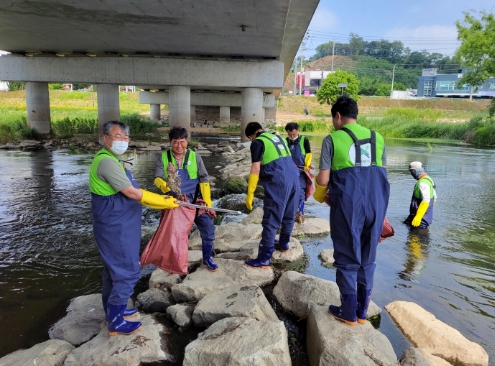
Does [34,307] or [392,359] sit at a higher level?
[392,359]

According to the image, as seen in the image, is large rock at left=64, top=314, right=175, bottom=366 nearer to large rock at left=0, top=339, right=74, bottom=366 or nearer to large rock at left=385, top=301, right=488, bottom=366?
large rock at left=0, top=339, right=74, bottom=366

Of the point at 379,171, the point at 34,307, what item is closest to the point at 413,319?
the point at 379,171

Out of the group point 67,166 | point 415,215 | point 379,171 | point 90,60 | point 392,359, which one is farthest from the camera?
point 90,60

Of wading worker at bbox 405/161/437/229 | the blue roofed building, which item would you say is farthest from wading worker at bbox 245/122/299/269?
the blue roofed building

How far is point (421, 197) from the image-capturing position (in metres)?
6.66

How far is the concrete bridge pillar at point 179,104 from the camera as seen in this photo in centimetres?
2117

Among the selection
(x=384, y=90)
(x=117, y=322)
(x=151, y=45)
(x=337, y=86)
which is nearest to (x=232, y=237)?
(x=117, y=322)

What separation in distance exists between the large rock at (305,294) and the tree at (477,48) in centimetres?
3051

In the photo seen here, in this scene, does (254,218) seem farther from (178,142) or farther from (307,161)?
(178,142)

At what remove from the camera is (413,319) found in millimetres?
3785

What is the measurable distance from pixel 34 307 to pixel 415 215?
616 cm

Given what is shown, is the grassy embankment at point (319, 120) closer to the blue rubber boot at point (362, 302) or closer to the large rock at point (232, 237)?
the large rock at point (232, 237)

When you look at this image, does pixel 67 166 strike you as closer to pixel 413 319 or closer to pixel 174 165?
pixel 174 165

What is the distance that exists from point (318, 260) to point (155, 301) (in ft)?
8.25
